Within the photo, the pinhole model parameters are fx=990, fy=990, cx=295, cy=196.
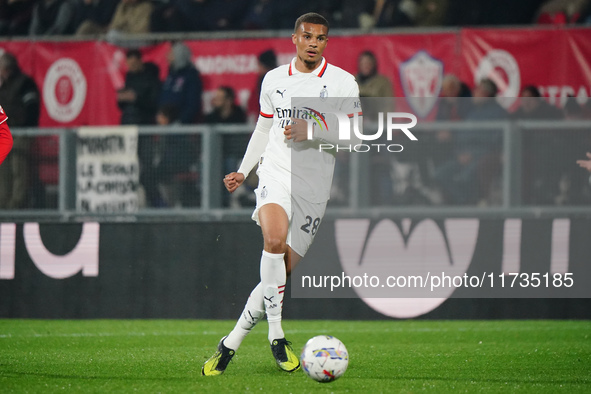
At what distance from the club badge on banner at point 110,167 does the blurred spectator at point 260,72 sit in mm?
1610

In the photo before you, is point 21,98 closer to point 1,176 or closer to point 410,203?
point 1,176

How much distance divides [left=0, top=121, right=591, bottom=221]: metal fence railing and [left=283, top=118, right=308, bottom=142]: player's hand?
3610 millimetres

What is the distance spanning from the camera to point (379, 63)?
1152 centimetres

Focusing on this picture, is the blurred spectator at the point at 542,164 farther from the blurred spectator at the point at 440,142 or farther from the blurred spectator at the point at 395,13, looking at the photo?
the blurred spectator at the point at 395,13

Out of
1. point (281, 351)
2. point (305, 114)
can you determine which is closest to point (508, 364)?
point (281, 351)

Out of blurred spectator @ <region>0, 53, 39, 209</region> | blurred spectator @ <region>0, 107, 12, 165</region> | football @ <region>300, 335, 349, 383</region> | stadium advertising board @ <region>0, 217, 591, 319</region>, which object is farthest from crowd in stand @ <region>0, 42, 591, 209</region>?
football @ <region>300, 335, 349, 383</region>

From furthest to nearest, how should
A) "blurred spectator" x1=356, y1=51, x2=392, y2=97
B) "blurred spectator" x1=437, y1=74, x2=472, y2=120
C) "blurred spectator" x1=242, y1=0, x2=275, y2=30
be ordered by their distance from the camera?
"blurred spectator" x1=242, y1=0, x2=275, y2=30 → "blurred spectator" x1=356, y1=51, x2=392, y2=97 → "blurred spectator" x1=437, y1=74, x2=472, y2=120

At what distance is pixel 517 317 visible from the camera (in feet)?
32.7

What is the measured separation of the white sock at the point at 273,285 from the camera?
21.1 feet

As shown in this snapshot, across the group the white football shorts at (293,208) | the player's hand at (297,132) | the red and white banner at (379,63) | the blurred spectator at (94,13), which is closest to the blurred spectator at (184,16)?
the blurred spectator at (94,13)

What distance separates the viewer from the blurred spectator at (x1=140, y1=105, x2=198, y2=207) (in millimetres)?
10281

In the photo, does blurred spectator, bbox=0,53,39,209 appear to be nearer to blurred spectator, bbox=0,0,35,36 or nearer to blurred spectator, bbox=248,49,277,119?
blurred spectator, bbox=0,0,35,36

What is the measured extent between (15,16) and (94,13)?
1.21 metres

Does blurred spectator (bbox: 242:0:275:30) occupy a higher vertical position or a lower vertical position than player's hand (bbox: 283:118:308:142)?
higher
